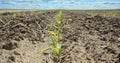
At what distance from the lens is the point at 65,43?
407cm

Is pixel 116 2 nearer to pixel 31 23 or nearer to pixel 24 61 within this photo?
pixel 31 23

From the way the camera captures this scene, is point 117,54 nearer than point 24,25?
Yes

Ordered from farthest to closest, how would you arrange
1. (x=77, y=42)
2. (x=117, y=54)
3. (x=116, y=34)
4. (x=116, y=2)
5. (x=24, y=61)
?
(x=116, y=2) < (x=116, y=34) < (x=77, y=42) < (x=117, y=54) < (x=24, y=61)

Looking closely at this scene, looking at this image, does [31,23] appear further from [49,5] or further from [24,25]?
[49,5]

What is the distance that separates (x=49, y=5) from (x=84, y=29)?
41.2 feet

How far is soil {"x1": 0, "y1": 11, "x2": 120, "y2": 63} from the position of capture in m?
3.38

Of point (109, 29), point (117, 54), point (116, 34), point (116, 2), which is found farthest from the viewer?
point (116, 2)

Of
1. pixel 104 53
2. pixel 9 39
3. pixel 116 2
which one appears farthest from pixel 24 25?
pixel 116 2

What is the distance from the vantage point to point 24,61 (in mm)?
3238

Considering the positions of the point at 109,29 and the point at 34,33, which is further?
the point at 109,29

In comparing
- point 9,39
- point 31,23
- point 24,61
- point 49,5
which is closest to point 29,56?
point 24,61

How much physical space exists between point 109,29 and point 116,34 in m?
0.36

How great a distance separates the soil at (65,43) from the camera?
3377mm

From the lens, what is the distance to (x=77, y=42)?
4141 mm
